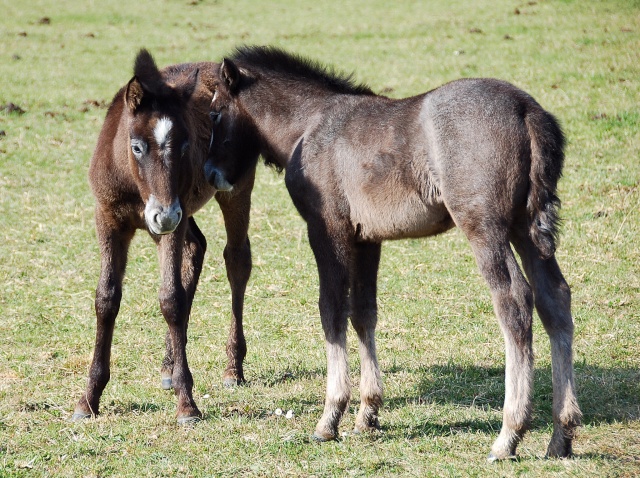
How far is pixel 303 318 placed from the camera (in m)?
7.75

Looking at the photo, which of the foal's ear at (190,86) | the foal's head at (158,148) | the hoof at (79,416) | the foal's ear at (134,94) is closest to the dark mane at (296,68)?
the foal's ear at (190,86)

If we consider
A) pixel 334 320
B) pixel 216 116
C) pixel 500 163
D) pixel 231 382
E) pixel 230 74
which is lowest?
pixel 231 382

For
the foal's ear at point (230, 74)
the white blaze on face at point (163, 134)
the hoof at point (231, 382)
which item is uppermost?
the foal's ear at point (230, 74)

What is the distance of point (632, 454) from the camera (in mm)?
4883

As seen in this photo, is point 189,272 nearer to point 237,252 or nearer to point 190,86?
point 237,252

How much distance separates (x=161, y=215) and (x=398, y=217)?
149 cm

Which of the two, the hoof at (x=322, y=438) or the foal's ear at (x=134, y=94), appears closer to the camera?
the hoof at (x=322, y=438)

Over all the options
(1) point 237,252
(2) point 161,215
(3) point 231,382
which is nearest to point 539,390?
(3) point 231,382

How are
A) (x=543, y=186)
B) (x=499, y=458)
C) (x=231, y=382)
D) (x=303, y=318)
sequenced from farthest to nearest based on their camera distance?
(x=303, y=318)
(x=231, y=382)
(x=499, y=458)
(x=543, y=186)

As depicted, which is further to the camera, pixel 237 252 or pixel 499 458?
pixel 237 252

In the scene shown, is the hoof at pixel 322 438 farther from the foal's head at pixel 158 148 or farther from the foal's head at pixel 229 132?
the foal's head at pixel 229 132

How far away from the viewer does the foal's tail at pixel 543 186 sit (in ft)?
15.2

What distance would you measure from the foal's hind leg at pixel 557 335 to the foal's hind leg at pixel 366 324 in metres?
1.10

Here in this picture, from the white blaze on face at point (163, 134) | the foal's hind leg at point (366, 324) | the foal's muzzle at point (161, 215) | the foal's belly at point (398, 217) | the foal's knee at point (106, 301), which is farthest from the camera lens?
the foal's knee at point (106, 301)
